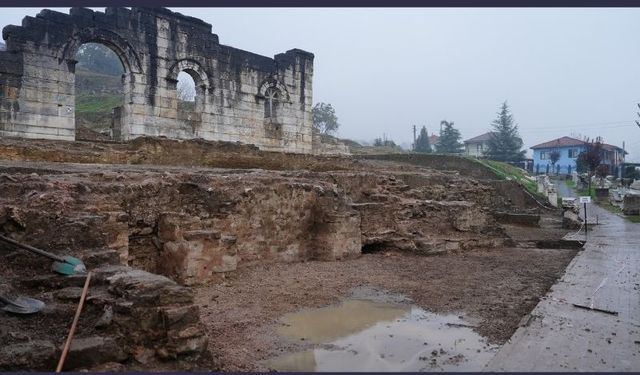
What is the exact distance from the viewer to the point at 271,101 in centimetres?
2217

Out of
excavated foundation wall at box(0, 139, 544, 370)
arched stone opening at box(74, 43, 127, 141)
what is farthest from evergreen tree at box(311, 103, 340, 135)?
excavated foundation wall at box(0, 139, 544, 370)

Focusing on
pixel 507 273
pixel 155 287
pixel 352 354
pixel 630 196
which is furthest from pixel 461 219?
pixel 630 196

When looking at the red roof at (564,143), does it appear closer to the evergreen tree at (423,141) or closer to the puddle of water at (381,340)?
the evergreen tree at (423,141)

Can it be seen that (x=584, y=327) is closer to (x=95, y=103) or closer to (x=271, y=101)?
(x=271, y=101)

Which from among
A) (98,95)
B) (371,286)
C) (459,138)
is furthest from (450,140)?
(371,286)

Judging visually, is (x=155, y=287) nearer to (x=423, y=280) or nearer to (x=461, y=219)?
(x=423, y=280)

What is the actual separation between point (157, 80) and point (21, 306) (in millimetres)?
13698

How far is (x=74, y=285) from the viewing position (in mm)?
5164

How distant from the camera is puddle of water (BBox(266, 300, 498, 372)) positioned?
16.2 ft

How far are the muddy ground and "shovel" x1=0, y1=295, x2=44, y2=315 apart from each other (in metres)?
1.61

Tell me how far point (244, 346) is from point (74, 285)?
5.92 feet

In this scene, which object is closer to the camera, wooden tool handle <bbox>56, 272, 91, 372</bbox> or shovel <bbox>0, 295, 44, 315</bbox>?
wooden tool handle <bbox>56, 272, 91, 372</bbox>

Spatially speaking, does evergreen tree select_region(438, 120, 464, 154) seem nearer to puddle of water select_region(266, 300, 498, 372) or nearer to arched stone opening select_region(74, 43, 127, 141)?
arched stone opening select_region(74, 43, 127, 141)

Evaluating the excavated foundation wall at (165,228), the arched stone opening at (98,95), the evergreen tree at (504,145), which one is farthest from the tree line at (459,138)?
the excavated foundation wall at (165,228)
